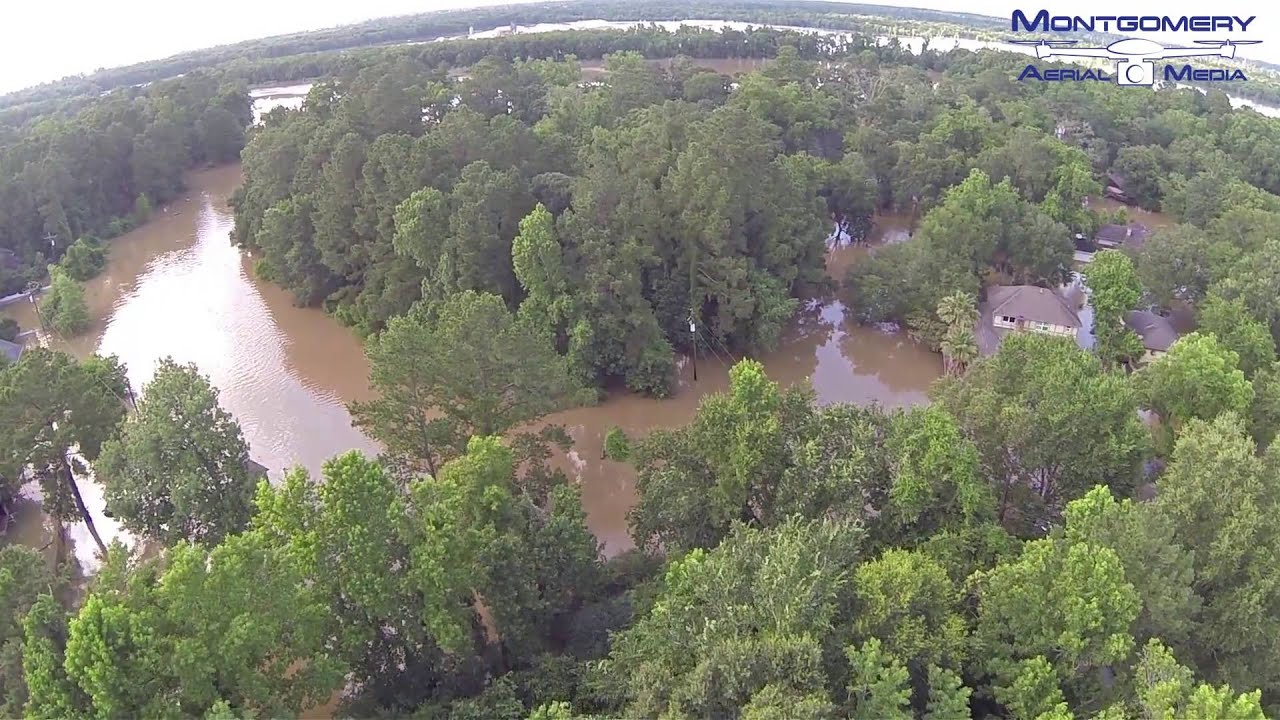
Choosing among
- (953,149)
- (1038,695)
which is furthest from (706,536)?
(953,149)

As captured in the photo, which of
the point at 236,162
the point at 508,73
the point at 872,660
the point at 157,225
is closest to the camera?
the point at 872,660

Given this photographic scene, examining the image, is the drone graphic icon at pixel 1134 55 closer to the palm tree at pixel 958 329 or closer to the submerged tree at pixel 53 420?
the palm tree at pixel 958 329

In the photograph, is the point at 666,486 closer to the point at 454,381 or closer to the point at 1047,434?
the point at 454,381

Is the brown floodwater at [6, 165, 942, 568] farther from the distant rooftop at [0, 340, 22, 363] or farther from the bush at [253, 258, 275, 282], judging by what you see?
the distant rooftop at [0, 340, 22, 363]

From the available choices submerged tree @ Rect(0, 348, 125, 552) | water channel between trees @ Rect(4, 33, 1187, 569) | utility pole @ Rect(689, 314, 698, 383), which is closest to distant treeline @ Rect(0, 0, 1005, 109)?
water channel between trees @ Rect(4, 33, 1187, 569)

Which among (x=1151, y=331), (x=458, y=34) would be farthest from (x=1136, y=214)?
(x=458, y=34)

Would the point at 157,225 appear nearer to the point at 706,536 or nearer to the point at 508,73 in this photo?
the point at 508,73
